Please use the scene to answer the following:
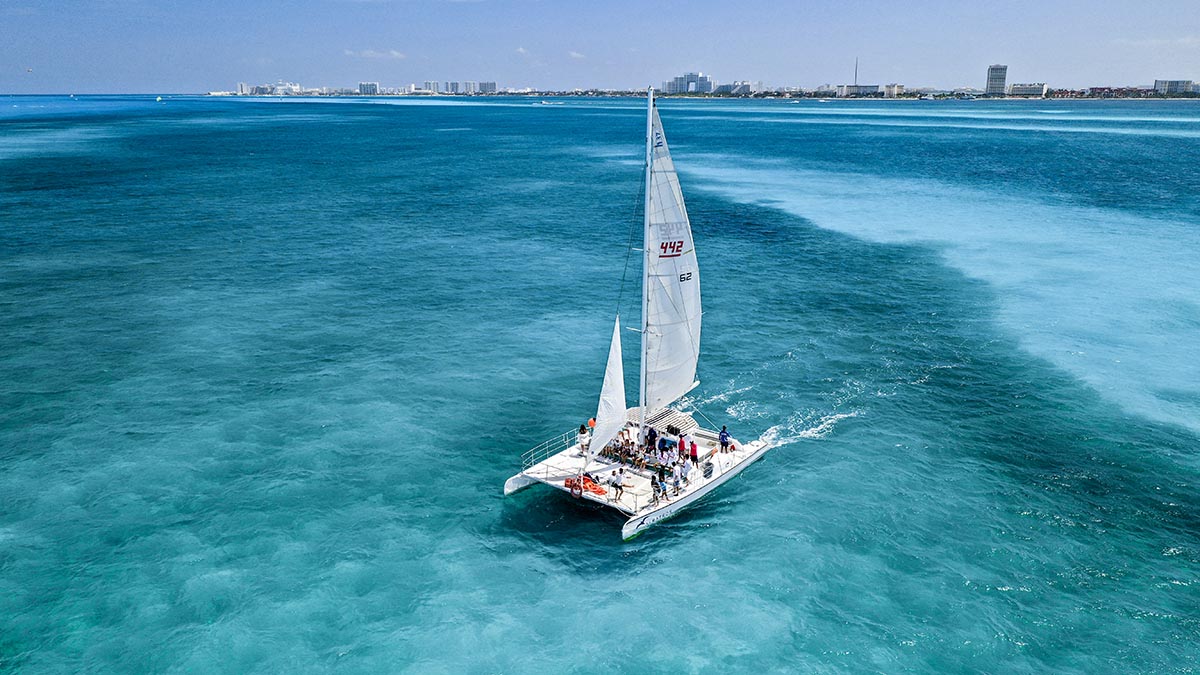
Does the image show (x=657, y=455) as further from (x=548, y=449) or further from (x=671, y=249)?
(x=671, y=249)

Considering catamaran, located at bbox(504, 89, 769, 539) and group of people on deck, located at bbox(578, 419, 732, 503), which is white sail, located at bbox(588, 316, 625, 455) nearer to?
catamaran, located at bbox(504, 89, 769, 539)

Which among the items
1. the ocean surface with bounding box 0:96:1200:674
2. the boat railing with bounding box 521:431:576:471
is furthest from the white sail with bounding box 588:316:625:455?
the boat railing with bounding box 521:431:576:471


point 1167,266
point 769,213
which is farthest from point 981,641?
point 769,213

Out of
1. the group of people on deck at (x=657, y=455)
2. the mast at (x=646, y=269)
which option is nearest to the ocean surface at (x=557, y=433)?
the group of people on deck at (x=657, y=455)

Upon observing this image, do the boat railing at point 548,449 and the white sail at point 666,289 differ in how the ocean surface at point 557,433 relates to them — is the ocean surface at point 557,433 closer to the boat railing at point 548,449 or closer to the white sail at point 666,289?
the boat railing at point 548,449

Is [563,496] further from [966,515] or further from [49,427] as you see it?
[49,427]

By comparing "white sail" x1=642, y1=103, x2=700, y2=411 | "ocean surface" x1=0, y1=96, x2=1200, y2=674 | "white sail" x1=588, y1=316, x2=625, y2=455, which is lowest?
"ocean surface" x1=0, y1=96, x2=1200, y2=674
